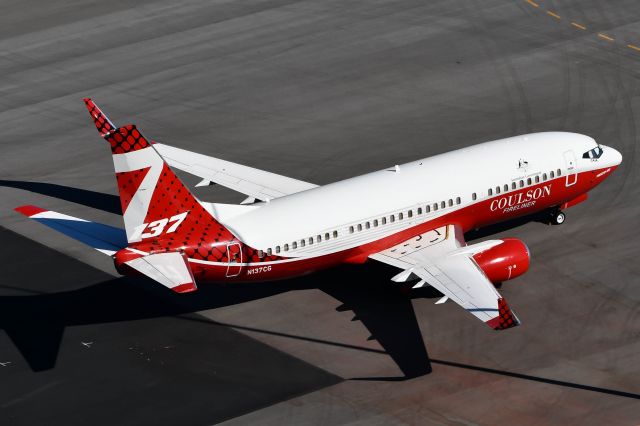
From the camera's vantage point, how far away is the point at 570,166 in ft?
184

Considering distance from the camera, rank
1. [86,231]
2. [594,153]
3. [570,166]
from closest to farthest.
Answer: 1. [86,231]
2. [570,166]
3. [594,153]

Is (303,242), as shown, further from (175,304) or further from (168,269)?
(175,304)

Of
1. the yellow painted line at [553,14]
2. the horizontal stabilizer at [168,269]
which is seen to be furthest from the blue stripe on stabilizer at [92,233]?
the yellow painted line at [553,14]

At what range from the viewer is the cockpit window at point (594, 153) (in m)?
56.7

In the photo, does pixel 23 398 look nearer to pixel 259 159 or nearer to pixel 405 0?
pixel 259 159

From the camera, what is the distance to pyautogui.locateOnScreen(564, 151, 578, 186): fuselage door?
56.0 m

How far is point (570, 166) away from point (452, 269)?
35.2ft

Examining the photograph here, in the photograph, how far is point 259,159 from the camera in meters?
66.4

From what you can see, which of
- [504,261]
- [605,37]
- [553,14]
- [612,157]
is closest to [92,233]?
[504,261]

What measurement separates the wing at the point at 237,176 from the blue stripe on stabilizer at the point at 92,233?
893 cm

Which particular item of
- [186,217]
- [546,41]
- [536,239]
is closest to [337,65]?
[546,41]

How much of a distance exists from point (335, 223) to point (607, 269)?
1345 centimetres

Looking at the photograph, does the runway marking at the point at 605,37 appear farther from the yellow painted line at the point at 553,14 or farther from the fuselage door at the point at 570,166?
the fuselage door at the point at 570,166

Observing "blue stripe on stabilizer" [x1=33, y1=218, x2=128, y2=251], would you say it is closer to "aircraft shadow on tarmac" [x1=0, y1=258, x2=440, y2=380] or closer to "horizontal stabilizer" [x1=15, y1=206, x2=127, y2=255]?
"horizontal stabilizer" [x1=15, y1=206, x2=127, y2=255]
